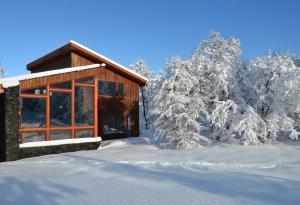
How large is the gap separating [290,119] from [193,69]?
489cm

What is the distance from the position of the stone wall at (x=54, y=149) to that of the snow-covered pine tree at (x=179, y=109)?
3099 millimetres

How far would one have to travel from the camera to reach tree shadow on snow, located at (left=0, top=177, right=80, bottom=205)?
618 centimetres

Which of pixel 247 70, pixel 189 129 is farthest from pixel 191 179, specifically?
pixel 247 70

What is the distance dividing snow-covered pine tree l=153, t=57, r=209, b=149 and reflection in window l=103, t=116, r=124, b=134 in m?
5.21

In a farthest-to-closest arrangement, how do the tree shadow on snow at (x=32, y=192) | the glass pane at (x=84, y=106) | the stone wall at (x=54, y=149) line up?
the glass pane at (x=84, y=106) → the stone wall at (x=54, y=149) → the tree shadow on snow at (x=32, y=192)

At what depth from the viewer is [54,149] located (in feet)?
43.8

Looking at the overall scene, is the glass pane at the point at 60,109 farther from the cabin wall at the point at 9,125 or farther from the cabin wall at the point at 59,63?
the cabin wall at the point at 59,63

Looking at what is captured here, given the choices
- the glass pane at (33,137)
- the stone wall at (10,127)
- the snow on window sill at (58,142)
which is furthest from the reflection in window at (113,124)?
the stone wall at (10,127)

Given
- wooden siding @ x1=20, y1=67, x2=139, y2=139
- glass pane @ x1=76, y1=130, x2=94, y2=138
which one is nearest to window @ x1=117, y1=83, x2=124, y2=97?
wooden siding @ x1=20, y1=67, x2=139, y2=139

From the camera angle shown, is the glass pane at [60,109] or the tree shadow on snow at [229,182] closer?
the tree shadow on snow at [229,182]

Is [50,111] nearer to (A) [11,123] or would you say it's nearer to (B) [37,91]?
(B) [37,91]

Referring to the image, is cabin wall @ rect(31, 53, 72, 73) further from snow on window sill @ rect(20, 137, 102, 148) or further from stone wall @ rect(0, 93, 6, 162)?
stone wall @ rect(0, 93, 6, 162)

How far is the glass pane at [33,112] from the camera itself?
1263 centimetres

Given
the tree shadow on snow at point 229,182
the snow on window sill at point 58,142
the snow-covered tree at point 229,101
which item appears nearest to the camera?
the tree shadow on snow at point 229,182
